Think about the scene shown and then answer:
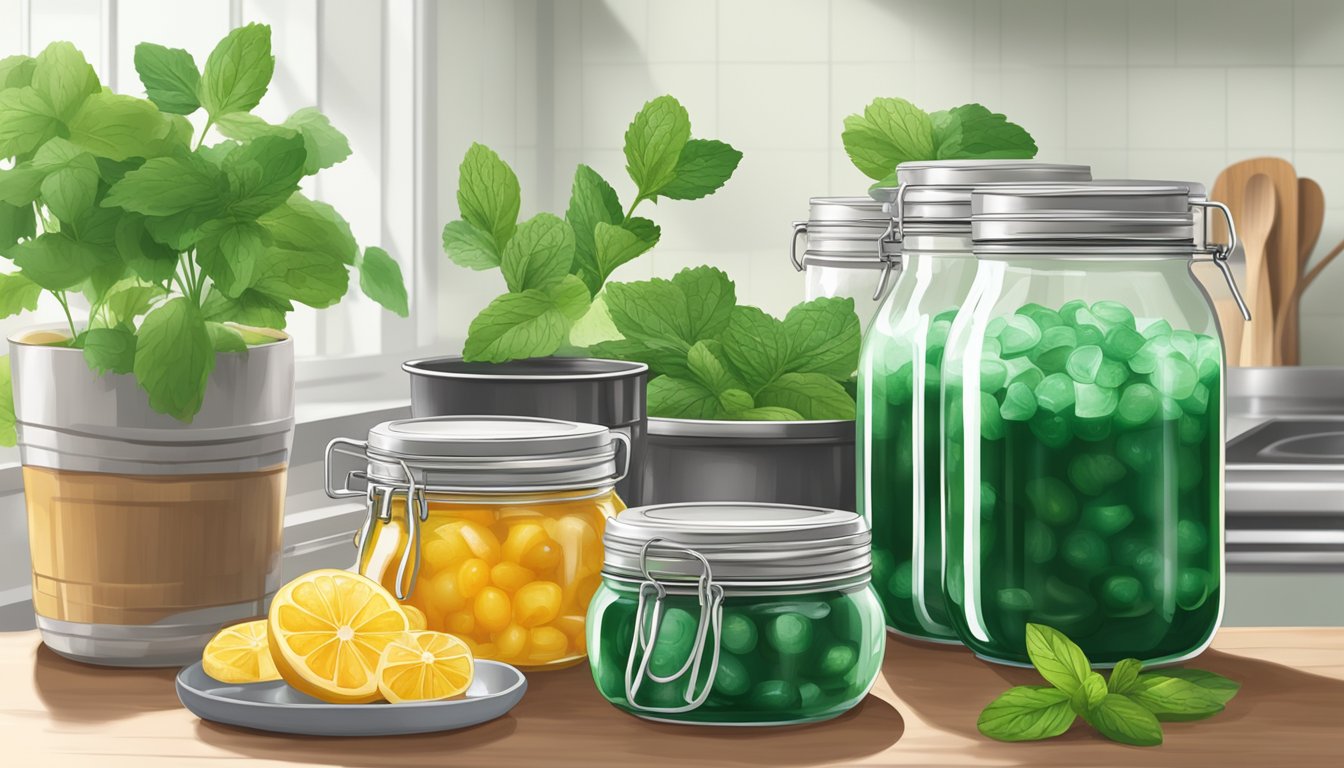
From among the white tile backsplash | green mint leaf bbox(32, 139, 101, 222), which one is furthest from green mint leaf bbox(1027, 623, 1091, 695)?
the white tile backsplash

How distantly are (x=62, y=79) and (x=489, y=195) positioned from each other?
21 centimetres

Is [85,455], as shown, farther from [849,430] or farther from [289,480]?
[289,480]

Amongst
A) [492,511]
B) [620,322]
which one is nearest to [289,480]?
[620,322]

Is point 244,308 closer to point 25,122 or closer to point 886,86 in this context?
point 25,122

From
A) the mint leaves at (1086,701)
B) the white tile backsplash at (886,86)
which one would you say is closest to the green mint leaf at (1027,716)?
the mint leaves at (1086,701)

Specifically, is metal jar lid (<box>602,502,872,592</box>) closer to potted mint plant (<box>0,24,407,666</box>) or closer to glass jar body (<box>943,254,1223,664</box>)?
glass jar body (<box>943,254,1223,664</box>)

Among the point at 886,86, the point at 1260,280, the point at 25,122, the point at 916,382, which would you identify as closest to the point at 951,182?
the point at 916,382

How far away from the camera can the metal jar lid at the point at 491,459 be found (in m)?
0.59

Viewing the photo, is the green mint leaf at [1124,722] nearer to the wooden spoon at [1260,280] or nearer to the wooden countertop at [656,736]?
the wooden countertop at [656,736]

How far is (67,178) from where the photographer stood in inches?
23.4

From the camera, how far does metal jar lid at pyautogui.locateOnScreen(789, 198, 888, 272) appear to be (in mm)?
775

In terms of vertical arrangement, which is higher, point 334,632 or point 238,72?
point 238,72

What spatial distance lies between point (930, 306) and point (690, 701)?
0.80ft

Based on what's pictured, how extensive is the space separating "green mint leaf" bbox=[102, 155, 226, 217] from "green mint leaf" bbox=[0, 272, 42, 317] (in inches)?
2.7
